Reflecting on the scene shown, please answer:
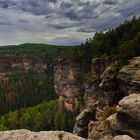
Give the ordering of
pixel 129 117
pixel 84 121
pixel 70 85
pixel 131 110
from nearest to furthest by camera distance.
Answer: pixel 131 110 < pixel 129 117 < pixel 84 121 < pixel 70 85

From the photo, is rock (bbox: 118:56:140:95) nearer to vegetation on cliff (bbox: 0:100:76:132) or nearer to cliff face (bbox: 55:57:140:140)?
cliff face (bbox: 55:57:140:140)

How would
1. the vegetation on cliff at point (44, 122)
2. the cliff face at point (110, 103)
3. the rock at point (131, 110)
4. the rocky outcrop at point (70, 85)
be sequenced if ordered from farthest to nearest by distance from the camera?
the rocky outcrop at point (70, 85) → the vegetation on cliff at point (44, 122) → the cliff face at point (110, 103) → the rock at point (131, 110)

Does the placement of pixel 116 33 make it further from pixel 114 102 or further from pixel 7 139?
pixel 7 139

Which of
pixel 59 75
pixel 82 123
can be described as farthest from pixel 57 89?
pixel 82 123

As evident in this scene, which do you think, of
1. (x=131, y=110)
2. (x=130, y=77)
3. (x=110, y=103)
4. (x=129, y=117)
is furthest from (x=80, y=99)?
(x=131, y=110)

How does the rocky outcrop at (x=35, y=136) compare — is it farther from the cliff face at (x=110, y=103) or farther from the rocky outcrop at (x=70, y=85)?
the rocky outcrop at (x=70, y=85)

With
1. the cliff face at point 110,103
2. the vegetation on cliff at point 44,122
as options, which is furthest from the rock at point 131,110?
the vegetation on cliff at point 44,122

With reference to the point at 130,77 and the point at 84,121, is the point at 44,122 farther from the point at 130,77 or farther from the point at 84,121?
the point at 130,77

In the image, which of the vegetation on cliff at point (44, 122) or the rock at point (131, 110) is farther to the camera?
the vegetation on cliff at point (44, 122)

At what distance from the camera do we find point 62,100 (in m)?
152

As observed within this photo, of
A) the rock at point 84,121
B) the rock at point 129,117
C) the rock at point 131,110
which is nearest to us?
the rock at point 131,110

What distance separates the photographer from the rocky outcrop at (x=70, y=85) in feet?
461

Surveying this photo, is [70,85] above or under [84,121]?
under

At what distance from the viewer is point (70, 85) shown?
5753 inches
